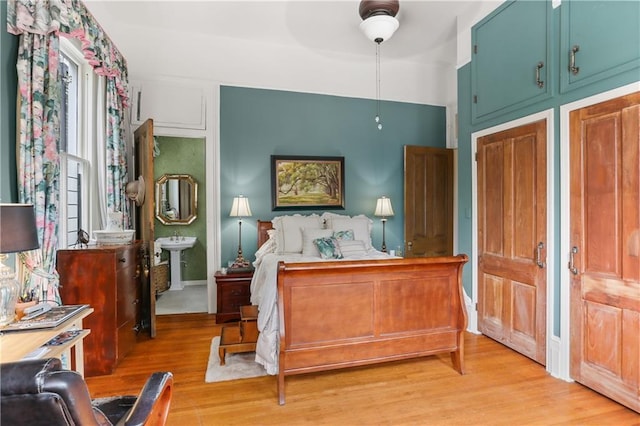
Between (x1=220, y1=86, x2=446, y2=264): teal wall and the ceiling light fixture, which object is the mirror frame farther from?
the ceiling light fixture

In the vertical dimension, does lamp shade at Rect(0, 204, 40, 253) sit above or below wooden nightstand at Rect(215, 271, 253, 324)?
above

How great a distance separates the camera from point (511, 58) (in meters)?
3.11

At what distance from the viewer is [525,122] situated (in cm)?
297

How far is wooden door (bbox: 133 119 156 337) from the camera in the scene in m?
3.39

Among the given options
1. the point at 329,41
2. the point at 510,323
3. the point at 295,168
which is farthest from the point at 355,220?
the point at 329,41

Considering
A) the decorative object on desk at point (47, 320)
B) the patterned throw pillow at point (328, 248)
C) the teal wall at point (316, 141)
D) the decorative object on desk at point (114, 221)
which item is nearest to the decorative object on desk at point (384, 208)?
the teal wall at point (316, 141)

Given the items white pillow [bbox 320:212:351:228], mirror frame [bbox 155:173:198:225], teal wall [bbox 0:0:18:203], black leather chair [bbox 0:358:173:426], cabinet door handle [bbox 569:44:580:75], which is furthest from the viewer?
mirror frame [bbox 155:173:198:225]

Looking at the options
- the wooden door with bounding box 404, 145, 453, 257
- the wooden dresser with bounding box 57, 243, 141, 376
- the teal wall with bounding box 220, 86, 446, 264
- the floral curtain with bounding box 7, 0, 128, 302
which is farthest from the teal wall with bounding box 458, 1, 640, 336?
the floral curtain with bounding box 7, 0, 128, 302

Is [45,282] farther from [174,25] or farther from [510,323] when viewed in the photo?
[510,323]

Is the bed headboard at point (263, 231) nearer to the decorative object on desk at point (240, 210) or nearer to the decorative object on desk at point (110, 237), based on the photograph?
the decorative object on desk at point (240, 210)

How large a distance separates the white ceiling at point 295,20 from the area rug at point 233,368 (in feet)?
11.8

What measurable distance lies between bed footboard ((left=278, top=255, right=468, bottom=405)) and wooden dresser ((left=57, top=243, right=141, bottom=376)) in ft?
5.04

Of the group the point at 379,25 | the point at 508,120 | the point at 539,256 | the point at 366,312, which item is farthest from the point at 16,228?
the point at 508,120

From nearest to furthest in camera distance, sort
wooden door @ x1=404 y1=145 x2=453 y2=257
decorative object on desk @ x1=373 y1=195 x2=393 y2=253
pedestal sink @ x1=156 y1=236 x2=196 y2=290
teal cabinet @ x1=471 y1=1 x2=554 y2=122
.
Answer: teal cabinet @ x1=471 y1=1 x2=554 y2=122, decorative object on desk @ x1=373 y1=195 x2=393 y2=253, wooden door @ x1=404 y1=145 x2=453 y2=257, pedestal sink @ x1=156 y1=236 x2=196 y2=290
